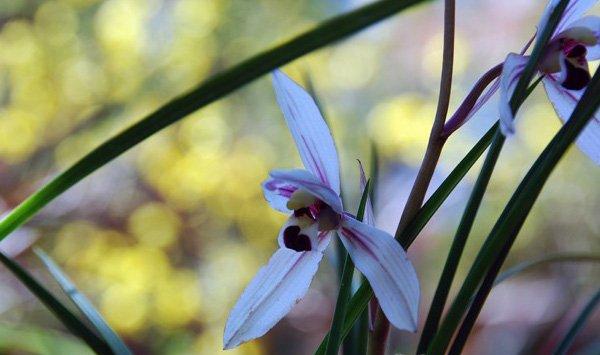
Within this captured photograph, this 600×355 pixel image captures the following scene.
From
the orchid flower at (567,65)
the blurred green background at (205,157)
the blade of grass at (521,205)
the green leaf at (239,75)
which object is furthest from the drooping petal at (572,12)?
the blurred green background at (205,157)

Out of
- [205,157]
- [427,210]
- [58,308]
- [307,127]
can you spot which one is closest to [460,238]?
[427,210]

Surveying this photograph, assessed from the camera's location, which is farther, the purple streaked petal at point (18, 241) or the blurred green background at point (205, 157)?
A: the blurred green background at point (205, 157)

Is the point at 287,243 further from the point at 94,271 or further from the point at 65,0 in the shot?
the point at 65,0

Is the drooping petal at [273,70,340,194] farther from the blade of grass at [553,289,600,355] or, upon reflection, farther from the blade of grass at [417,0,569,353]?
the blade of grass at [553,289,600,355]

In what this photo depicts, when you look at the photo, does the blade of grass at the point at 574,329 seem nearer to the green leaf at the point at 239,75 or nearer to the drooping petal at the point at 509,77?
the drooping petal at the point at 509,77

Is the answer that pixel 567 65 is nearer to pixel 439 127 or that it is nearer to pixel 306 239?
pixel 439 127

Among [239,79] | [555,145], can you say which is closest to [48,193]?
[239,79]

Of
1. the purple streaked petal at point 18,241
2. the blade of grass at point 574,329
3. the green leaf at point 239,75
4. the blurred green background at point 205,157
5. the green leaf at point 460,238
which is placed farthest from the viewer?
the blurred green background at point 205,157
